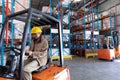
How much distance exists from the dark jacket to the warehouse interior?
21cm

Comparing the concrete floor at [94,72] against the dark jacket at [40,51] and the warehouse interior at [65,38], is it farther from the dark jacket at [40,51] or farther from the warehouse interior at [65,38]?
the dark jacket at [40,51]

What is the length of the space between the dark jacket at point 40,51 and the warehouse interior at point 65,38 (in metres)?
0.21

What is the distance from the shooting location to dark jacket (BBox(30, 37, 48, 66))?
318cm

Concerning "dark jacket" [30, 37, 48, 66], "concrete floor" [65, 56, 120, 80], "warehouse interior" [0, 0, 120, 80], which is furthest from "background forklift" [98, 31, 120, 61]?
"dark jacket" [30, 37, 48, 66]

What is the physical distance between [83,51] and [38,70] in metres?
10.8

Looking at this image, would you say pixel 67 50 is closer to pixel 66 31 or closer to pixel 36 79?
pixel 66 31

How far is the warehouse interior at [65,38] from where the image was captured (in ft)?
11.1

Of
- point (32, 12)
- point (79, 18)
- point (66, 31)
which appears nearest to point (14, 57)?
point (32, 12)

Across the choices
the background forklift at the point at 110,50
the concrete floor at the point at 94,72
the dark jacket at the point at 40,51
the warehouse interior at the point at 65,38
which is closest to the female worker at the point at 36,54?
the dark jacket at the point at 40,51

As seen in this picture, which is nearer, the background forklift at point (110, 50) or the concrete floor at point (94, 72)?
the concrete floor at point (94, 72)

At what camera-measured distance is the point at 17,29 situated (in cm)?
848

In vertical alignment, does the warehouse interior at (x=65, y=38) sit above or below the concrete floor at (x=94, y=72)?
above

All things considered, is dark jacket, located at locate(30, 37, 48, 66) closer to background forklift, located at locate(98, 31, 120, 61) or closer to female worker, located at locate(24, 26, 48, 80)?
female worker, located at locate(24, 26, 48, 80)

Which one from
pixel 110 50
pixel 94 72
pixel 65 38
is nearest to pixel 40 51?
pixel 94 72
